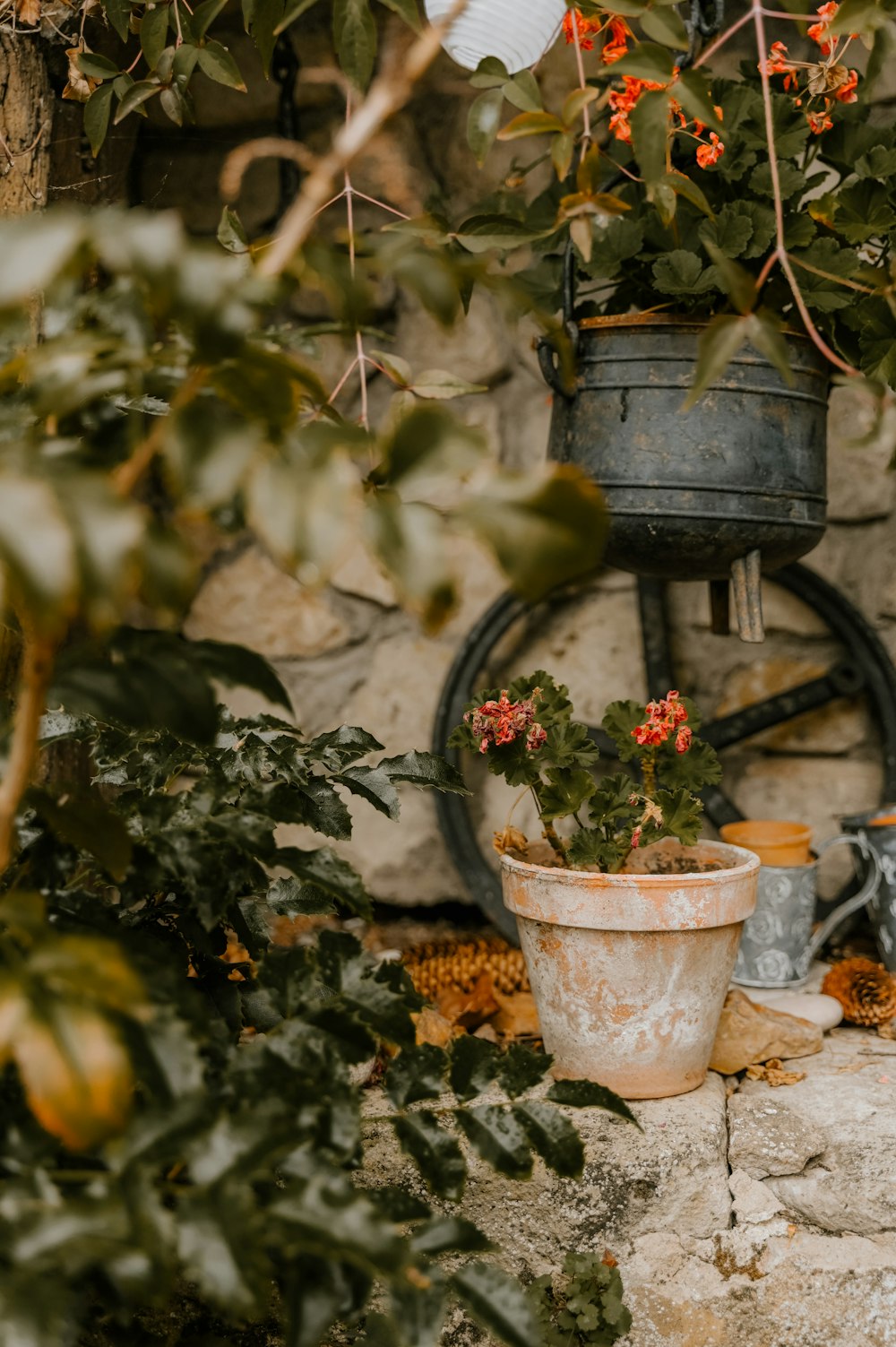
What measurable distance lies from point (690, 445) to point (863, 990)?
0.79 metres

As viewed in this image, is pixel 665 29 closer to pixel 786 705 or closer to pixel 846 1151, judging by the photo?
pixel 846 1151

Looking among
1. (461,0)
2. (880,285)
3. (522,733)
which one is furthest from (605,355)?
(461,0)

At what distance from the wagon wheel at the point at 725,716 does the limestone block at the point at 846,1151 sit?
50cm

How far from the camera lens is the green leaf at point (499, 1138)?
62cm

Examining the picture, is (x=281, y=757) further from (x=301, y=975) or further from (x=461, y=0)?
(x=461, y=0)

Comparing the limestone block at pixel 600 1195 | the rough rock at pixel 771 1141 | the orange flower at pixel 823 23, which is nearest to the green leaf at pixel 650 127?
the orange flower at pixel 823 23

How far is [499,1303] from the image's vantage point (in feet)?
1.75

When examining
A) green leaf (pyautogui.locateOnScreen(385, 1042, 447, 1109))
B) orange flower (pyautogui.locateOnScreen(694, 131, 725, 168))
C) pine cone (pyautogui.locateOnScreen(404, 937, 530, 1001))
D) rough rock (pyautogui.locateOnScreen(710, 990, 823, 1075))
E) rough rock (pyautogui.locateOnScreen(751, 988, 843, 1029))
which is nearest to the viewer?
green leaf (pyautogui.locateOnScreen(385, 1042, 447, 1109))

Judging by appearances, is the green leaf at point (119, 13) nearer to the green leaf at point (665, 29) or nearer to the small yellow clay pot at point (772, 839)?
the green leaf at point (665, 29)

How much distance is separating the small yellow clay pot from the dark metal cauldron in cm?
38

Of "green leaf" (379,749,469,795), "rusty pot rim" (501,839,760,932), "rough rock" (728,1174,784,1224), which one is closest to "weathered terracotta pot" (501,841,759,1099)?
"rusty pot rim" (501,839,760,932)

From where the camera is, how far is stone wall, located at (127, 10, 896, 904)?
5.73 feet

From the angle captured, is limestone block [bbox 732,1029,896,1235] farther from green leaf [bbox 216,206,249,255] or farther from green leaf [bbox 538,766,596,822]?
green leaf [bbox 216,206,249,255]

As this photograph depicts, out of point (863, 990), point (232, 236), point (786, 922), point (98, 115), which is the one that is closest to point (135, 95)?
point (98, 115)
